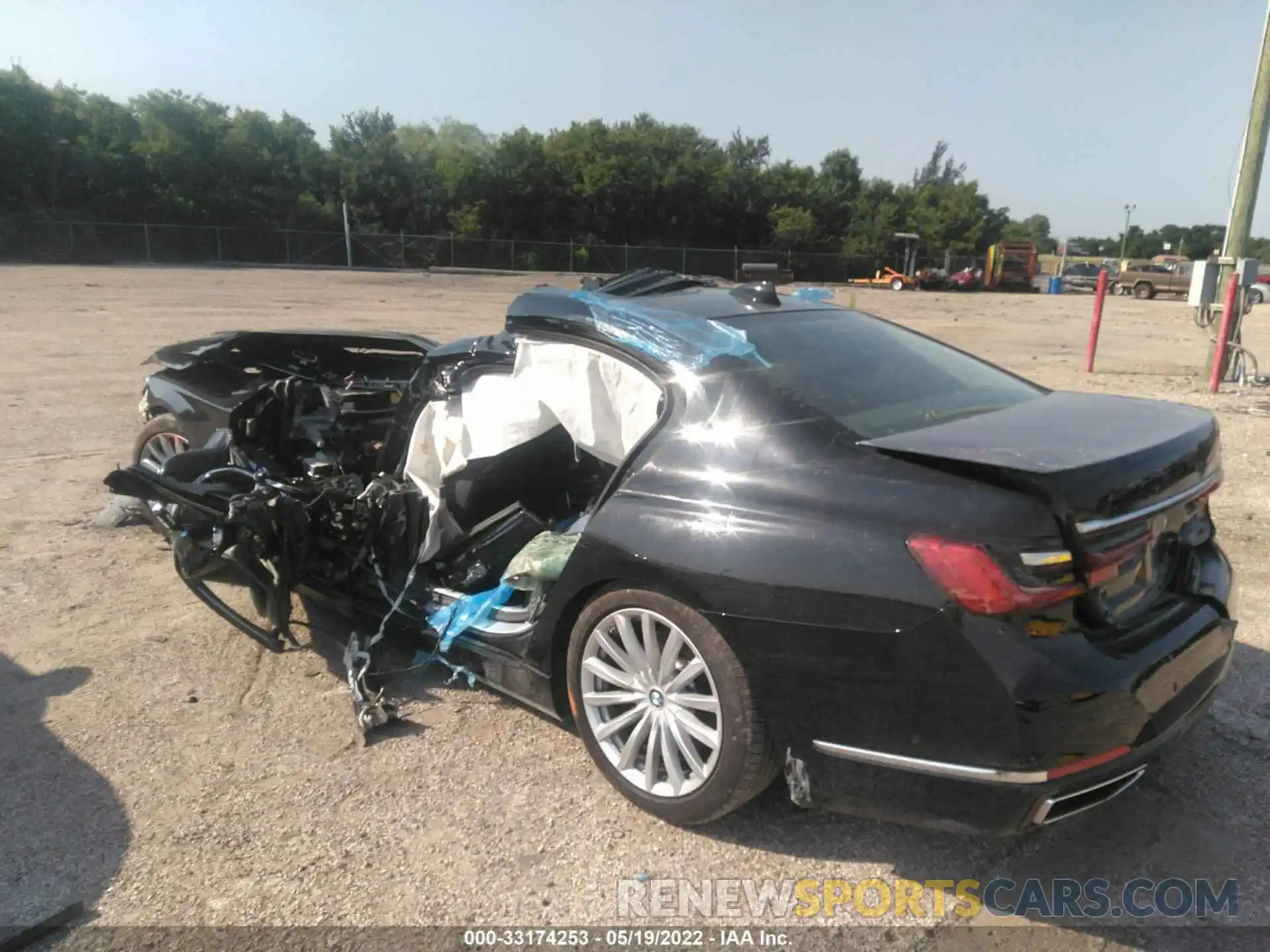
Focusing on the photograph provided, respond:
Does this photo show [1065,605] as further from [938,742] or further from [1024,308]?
[1024,308]

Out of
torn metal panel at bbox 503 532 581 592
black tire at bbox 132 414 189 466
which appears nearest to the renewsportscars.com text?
torn metal panel at bbox 503 532 581 592

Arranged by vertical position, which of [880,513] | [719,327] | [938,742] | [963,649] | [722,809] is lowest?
[722,809]

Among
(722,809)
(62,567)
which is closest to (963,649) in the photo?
(722,809)

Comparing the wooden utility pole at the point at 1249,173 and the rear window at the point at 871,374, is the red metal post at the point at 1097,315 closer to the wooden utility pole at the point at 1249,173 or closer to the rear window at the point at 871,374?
the wooden utility pole at the point at 1249,173

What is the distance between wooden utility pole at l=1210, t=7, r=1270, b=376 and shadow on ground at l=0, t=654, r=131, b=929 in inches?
481

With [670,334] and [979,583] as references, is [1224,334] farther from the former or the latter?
[979,583]

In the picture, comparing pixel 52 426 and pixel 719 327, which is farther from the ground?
pixel 719 327

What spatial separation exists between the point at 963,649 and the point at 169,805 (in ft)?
8.26

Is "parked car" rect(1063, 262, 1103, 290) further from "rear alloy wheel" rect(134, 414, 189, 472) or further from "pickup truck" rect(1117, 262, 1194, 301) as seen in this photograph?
"rear alloy wheel" rect(134, 414, 189, 472)

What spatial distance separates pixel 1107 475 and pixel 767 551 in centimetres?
89

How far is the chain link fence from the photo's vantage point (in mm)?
40844

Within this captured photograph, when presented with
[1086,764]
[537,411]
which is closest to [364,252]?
[537,411]

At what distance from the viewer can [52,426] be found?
27.3 feet

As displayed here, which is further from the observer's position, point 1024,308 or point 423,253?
point 423,253
